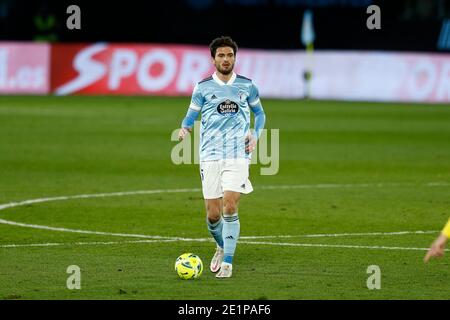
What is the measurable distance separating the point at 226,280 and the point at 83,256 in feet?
6.63

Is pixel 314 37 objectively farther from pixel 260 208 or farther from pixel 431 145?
pixel 260 208

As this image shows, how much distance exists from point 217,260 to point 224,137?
48.5 inches

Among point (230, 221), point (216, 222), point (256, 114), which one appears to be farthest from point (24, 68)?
point (230, 221)

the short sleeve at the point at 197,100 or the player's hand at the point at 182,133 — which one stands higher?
the short sleeve at the point at 197,100

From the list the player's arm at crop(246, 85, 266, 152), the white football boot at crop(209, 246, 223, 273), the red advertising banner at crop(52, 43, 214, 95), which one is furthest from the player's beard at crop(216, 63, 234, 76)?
the red advertising banner at crop(52, 43, 214, 95)

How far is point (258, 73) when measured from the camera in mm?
46031

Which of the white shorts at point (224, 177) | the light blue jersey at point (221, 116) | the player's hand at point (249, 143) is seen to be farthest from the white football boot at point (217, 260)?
the player's hand at point (249, 143)

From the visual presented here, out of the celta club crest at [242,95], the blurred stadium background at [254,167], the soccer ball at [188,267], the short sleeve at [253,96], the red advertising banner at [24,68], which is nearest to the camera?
the soccer ball at [188,267]

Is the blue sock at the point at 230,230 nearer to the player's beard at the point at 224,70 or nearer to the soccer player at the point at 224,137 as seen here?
the soccer player at the point at 224,137

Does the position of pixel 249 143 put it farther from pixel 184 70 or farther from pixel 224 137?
pixel 184 70

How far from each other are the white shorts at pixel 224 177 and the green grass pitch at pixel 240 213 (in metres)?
0.81

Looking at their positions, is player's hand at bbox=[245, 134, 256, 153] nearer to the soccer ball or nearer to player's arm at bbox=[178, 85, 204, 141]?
player's arm at bbox=[178, 85, 204, 141]

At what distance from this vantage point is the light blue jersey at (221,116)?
37.5ft

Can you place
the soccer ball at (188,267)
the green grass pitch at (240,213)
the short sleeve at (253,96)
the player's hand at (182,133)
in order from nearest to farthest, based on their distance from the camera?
1. the green grass pitch at (240,213)
2. the soccer ball at (188,267)
3. the player's hand at (182,133)
4. the short sleeve at (253,96)
